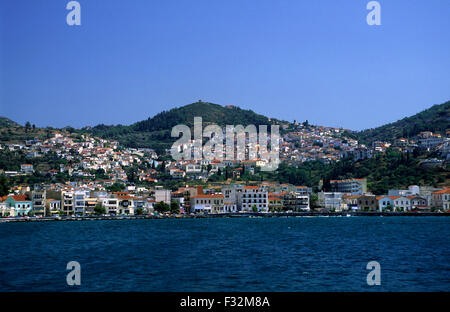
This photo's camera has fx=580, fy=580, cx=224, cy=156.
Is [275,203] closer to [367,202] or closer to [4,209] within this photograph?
[367,202]

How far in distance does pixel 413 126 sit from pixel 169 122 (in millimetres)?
69447

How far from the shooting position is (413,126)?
134375 mm

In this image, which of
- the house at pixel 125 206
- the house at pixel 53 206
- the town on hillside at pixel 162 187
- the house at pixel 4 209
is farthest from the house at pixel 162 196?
the house at pixel 4 209

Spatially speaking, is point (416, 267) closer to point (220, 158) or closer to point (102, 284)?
point (102, 284)

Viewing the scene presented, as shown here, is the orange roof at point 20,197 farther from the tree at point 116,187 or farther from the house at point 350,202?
the house at point 350,202

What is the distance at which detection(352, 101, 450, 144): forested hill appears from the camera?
416ft

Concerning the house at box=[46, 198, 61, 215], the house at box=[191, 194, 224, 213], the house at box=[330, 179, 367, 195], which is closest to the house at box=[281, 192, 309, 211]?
the house at box=[330, 179, 367, 195]

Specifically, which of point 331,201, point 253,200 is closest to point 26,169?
point 253,200

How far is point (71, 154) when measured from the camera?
108062mm

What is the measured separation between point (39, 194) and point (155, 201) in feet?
50.2

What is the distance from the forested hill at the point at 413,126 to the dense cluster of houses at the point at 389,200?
52.4 metres

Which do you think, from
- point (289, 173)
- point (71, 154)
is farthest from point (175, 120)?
point (289, 173)

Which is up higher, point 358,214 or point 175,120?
point 175,120

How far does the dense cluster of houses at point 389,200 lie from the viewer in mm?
69000
